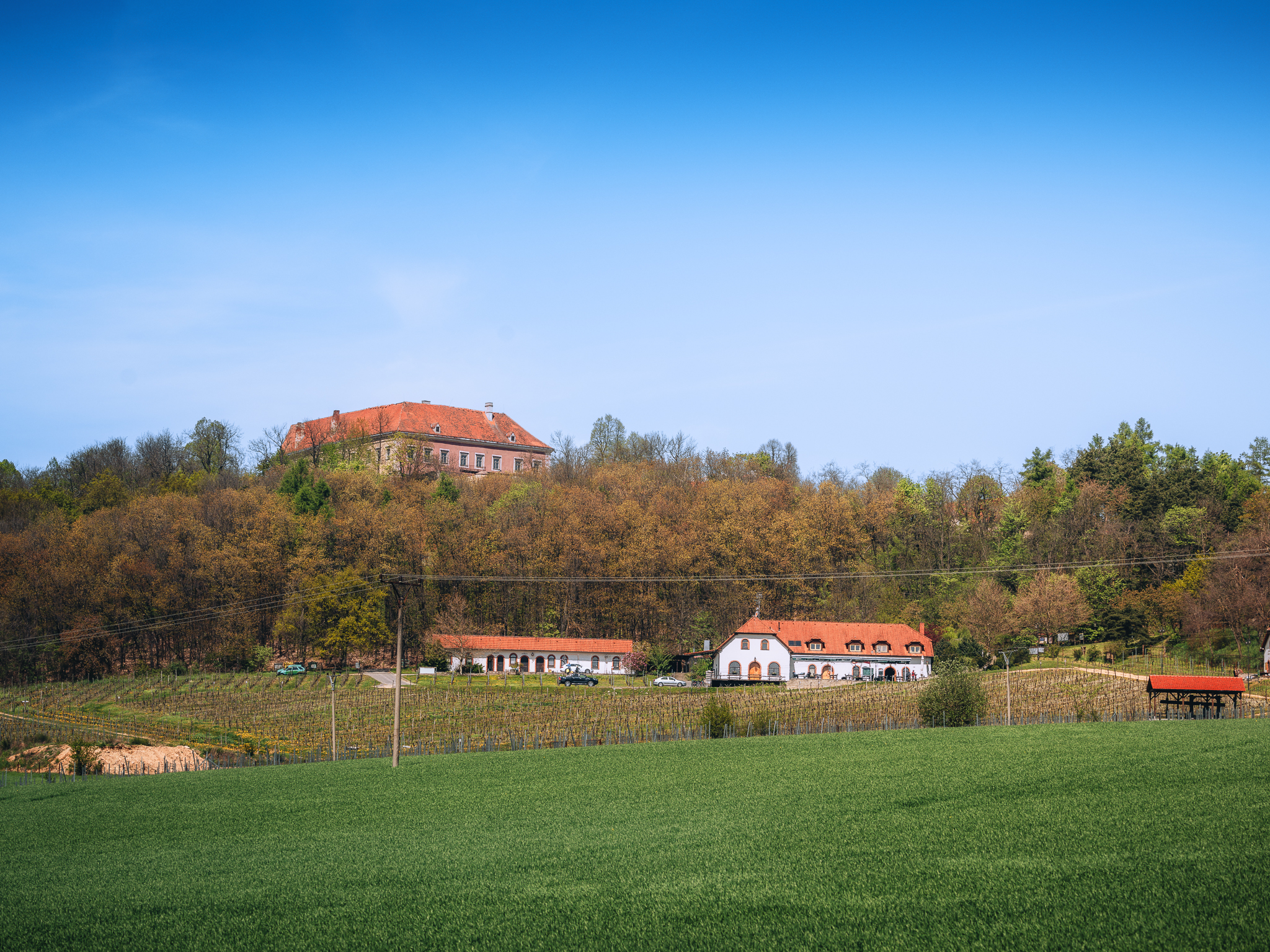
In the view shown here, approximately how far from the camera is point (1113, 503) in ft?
282

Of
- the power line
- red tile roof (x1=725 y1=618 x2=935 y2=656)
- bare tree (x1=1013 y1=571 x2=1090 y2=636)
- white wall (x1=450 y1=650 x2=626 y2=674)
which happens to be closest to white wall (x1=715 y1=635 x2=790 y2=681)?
red tile roof (x1=725 y1=618 x2=935 y2=656)

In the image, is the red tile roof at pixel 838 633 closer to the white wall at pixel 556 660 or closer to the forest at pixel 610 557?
the forest at pixel 610 557

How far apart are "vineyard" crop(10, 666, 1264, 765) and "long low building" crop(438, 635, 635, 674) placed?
314 inches

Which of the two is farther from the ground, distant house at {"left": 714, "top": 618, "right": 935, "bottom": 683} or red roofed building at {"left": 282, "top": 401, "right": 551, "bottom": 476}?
red roofed building at {"left": 282, "top": 401, "right": 551, "bottom": 476}

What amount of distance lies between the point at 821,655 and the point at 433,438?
177ft

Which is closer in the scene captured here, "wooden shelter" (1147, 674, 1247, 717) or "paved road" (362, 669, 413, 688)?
"wooden shelter" (1147, 674, 1247, 717)

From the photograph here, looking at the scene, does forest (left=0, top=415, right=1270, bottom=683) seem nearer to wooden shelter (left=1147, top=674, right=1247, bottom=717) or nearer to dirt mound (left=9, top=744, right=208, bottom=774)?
wooden shelter (left=1147, top=674, right=1247, bottom=717)

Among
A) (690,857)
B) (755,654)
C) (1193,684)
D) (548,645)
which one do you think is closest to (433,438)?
(548,645)

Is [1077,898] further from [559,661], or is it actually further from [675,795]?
[559,661]

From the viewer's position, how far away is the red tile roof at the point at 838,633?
77812mm

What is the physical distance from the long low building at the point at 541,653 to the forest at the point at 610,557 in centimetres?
483

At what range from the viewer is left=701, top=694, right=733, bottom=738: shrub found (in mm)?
42906

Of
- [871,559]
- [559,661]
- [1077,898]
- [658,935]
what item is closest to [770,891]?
[658,935]

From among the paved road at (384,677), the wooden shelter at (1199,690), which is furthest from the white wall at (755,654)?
the wooden shelter at (1199,690)
